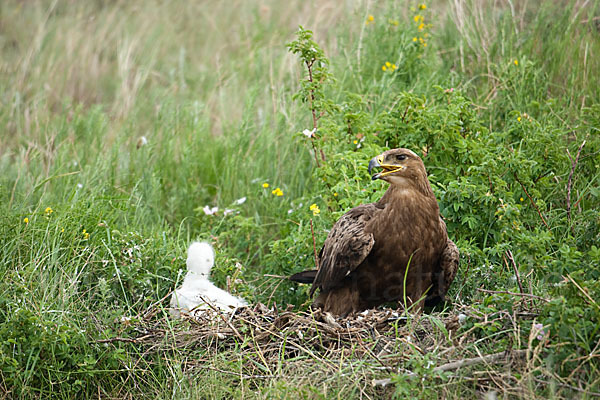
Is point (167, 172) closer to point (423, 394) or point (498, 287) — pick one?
point (498, 287)

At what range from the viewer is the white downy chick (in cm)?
447

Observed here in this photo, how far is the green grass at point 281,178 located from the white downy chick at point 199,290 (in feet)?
0.93

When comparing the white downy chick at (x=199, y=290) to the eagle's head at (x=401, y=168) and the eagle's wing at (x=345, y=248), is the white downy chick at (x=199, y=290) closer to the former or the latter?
the eagle's wing at (x=345, y=248)

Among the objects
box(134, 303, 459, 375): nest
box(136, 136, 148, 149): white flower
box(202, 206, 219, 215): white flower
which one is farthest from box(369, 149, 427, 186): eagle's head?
box(136, 136, 148, 149): white flower

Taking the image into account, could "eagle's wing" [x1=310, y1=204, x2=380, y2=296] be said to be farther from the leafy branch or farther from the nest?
the leafy branch

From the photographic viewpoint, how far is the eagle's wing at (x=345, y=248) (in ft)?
14.0

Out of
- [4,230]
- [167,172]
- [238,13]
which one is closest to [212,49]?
[238,13]

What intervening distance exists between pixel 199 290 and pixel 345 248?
102 cm

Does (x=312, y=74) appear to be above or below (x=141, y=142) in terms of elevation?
above

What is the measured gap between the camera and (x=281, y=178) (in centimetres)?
621

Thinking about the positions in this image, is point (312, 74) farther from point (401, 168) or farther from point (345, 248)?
point (345, 248)

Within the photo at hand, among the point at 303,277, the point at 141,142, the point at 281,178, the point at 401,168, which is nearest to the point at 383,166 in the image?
the point at 401,168

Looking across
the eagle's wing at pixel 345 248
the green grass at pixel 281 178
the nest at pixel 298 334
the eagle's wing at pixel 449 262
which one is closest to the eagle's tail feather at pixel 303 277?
the eagle's wing at pixel 345 248

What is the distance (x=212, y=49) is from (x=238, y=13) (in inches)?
36.4
